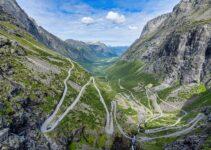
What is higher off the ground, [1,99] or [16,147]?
[1,99]

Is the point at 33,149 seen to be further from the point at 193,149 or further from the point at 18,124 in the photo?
the point at 193,149

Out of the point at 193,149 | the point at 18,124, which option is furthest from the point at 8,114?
the point at 193,149

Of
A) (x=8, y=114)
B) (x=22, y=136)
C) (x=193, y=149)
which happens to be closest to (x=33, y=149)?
(x=22, y=136)

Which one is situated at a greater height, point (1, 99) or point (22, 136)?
point (1, 99)

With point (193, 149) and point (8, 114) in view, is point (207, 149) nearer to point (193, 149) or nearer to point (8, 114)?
point (193, 149)

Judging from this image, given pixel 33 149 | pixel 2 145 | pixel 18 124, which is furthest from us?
pixel 18 124

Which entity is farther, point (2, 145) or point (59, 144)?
point (59, 144)

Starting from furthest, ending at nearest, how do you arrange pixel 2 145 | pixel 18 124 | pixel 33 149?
pixel 18 124
pixel 33 149
pixel 2 145

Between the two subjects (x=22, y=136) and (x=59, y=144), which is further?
(x=59, y=144)
